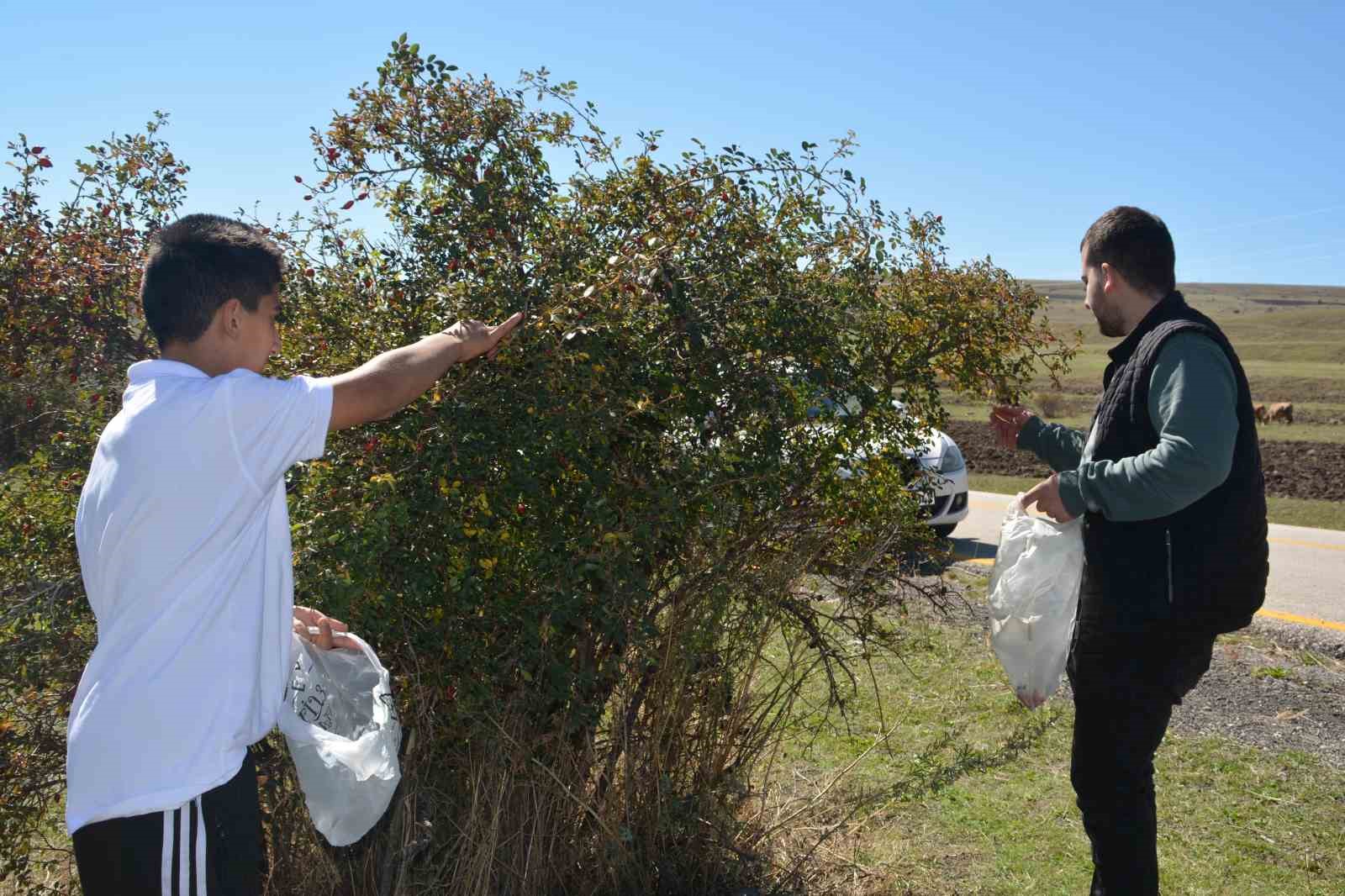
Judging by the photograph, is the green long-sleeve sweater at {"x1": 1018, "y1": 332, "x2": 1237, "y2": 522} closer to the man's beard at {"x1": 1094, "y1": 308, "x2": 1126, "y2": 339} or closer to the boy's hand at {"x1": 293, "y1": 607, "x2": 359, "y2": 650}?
the man's beard at {"x1": 1094, "y1": 308, "x2": 1126, "y2": 339}

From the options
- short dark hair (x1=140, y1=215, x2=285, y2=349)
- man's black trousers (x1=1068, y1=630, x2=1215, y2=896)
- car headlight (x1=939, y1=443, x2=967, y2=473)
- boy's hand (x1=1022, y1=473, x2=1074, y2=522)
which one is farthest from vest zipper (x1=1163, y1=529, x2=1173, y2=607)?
car headlight (x1=939, y1=443, x2=967, y2=473)

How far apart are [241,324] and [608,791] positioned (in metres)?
1.68

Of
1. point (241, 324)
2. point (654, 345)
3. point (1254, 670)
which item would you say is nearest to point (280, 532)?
point (241, 324)

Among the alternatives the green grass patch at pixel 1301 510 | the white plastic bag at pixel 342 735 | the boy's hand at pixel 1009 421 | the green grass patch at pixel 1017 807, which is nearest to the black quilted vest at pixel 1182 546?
the boy's hand at pixel 1009 421

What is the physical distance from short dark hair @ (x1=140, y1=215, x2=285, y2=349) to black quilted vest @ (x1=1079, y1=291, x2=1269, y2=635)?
2187 mm

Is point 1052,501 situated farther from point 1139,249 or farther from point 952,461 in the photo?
point 952,461

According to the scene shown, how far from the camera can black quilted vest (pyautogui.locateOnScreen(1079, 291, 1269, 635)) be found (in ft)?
9.53

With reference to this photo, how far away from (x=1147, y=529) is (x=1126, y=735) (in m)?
0.54

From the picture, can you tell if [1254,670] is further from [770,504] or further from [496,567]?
[496,567]

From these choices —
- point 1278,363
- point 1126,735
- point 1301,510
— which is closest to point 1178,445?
point 1126,735

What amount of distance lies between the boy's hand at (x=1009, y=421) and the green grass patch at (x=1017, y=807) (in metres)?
0.68

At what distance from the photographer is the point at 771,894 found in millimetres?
3375

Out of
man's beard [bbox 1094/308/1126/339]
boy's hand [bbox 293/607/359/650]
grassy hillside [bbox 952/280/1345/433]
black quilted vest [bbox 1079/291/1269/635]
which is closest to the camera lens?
boy's hand [bbox 293/607/359/650]

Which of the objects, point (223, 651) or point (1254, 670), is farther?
point (1254, 670)
